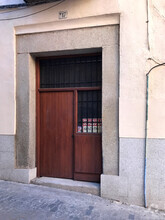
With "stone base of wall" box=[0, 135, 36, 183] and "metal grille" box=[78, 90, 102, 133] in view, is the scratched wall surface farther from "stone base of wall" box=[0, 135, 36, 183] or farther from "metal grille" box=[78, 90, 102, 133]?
"stone base of wall" box=[0, 135, 36, 183]

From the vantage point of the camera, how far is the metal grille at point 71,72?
502cm

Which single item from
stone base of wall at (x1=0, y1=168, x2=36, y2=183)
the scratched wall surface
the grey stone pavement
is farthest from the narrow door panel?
the scratched wall surface

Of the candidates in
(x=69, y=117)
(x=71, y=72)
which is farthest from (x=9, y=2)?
(x=69, y=117)

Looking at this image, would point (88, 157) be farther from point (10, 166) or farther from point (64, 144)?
point (10, 166)

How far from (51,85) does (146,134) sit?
2673 millimetres

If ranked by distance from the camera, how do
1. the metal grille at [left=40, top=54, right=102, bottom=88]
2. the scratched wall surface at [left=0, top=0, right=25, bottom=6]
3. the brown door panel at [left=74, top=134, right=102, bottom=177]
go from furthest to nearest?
1. the scratched wall surface at [left=0, top=0, right=25, bottom=6]
2. the metal grille at [left=40, top=54, right=102, bottom=88]
3. the brown door panel at [left=74, top=134, right=102, bottom=177]

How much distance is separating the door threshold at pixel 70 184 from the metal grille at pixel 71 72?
238 cm

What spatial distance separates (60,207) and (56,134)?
1.80 meters

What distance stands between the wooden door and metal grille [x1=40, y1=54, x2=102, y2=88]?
0.98ft

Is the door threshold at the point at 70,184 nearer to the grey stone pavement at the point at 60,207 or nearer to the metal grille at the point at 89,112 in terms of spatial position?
the grey stone pavement at the point at 60,207

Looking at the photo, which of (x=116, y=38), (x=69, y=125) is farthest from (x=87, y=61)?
(x=69, y=125)

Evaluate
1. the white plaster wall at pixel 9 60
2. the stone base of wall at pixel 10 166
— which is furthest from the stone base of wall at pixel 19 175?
the white plaster wall at pixel 9 60

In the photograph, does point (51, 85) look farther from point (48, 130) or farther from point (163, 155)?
point (163, 155)

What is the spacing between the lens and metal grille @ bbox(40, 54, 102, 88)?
5023 mm
